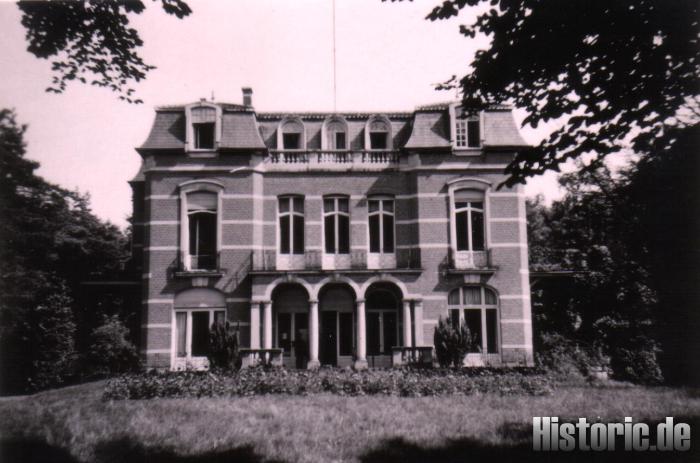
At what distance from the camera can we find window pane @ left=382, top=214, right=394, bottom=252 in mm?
21219

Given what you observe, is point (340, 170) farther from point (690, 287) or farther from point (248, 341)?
point (690, 287)

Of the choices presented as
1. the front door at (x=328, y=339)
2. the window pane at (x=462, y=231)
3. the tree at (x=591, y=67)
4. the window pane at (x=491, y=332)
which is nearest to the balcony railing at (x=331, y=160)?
the window pane at (x=462, y=231)

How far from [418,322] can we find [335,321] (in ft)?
10.3

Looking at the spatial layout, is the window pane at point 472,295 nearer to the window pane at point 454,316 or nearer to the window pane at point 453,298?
the window pane at point 453,298

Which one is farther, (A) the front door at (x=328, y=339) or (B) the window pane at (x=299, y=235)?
(B) the window pane at (x=299, y=235)

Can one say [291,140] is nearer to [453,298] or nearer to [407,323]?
[407,323]

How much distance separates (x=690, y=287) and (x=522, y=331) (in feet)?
29.4

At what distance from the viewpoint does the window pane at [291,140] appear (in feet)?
71.3

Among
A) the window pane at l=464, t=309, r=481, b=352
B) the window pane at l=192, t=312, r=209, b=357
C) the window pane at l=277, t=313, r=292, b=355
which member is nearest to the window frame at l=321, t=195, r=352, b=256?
the window pane at l=277, t=313, r=292, b=355

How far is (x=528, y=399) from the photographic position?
12664mm

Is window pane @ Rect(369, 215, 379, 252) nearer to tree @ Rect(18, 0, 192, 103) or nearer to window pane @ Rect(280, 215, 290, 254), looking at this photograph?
window pane @ Rect(280, 215, 290, 254)

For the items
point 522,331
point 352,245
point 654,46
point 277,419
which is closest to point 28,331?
point 352,245

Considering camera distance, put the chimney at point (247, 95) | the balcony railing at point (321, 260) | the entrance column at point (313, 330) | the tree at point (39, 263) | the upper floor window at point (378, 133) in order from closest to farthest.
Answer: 1. the tree at point (39, 263)
2. the entrance column at point (313, 330)
3. the balcony railing at point (321, 260)
4. the upper floor window at point (378, 133)
5. the chimney at point (247, 95)

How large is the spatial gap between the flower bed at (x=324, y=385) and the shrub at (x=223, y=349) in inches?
88.9
